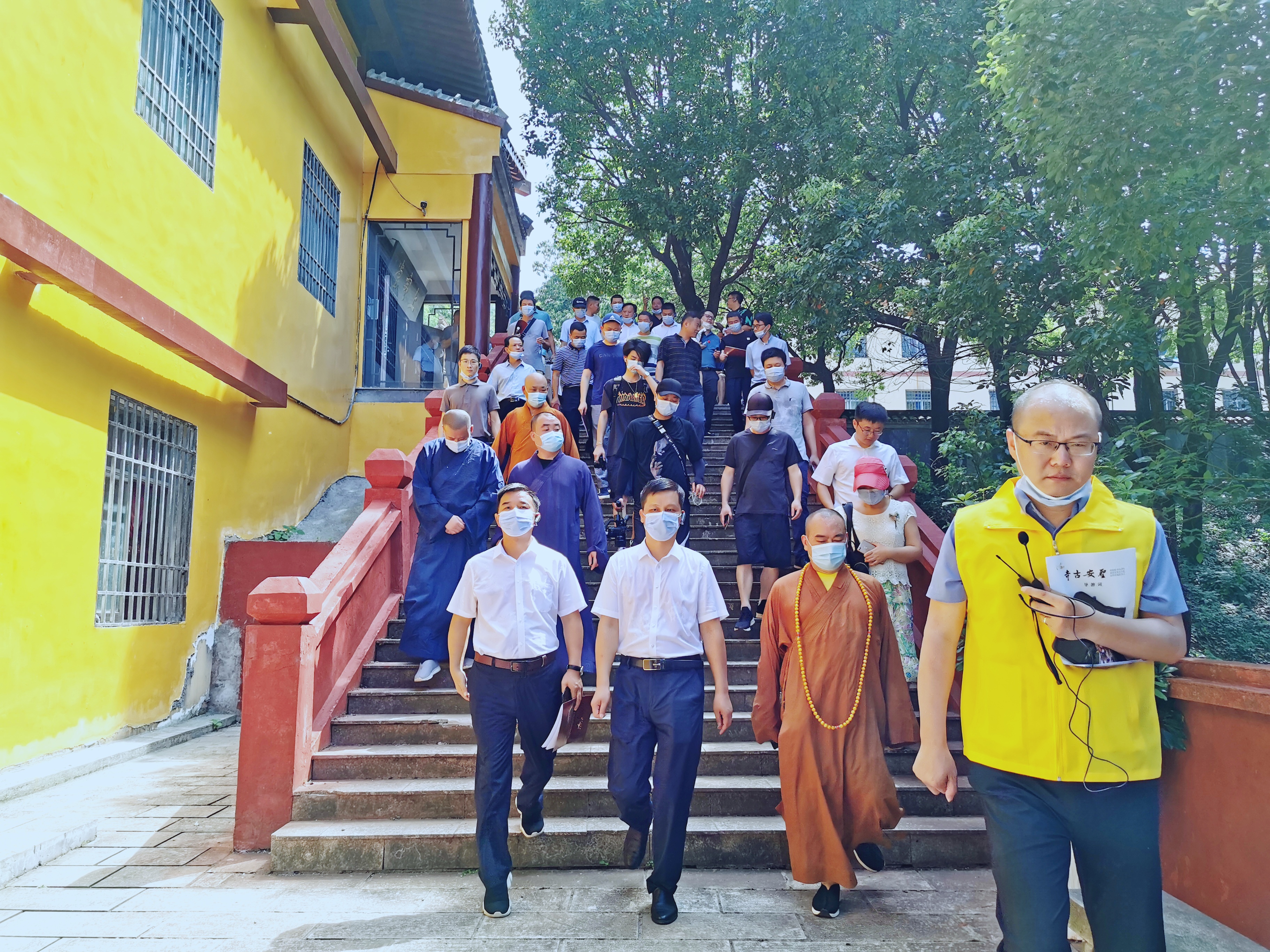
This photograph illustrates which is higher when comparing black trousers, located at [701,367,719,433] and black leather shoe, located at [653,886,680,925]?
black trousers, located at [701,367,719,433]

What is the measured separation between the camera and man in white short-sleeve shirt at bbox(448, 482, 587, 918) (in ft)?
13.3

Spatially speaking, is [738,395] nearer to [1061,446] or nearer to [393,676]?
[393,676]

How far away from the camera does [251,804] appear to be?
484 cm

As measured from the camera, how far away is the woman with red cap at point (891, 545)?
5.68 m

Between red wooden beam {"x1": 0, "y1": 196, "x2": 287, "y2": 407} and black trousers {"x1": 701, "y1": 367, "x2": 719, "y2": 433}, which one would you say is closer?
red wooden beam {"x1": 0, "y1": 196, "x2": 287, "y2": 407}

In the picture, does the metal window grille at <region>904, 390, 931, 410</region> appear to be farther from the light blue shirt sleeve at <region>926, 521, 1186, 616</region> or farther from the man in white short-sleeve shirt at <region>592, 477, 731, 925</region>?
the light blue shirt sleeve at <region>926, 521, 1186, 616</region>

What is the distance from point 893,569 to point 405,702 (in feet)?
11.1

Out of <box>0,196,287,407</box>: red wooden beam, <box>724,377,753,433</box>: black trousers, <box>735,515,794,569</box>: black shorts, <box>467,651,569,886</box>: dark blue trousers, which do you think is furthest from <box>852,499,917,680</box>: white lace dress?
<box>0,196,287,407</box>: red wooden beam

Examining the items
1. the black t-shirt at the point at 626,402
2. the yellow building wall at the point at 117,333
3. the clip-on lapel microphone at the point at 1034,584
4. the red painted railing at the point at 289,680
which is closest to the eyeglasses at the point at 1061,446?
the clip-on lapel microphone at the point at 1034,584

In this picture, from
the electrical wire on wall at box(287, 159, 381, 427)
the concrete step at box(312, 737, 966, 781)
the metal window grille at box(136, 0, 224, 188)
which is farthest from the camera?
the electrical wire on wall at box(287, 159, 381, 427)

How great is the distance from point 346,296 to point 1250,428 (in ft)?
37.0

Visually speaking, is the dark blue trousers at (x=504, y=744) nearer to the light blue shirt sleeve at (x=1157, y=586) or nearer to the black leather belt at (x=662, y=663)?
the black leather belt at (x=662, y=663)

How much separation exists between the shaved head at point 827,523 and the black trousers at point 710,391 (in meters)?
5.60

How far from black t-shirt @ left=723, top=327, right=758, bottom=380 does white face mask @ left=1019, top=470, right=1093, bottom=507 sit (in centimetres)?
829
